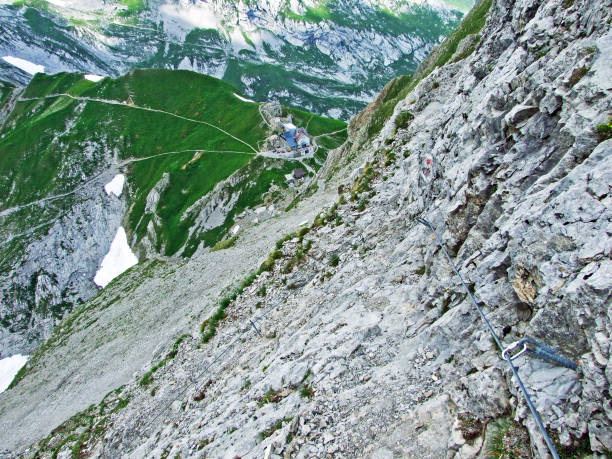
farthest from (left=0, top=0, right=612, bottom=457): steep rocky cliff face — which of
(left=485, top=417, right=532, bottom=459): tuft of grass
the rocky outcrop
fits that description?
the rocky outcrop

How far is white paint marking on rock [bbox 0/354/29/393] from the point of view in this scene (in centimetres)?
8443

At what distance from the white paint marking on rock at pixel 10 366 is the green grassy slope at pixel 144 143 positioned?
44.6 m

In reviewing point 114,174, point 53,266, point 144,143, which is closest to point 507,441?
point 53,266

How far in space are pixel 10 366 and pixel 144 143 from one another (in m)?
92.9

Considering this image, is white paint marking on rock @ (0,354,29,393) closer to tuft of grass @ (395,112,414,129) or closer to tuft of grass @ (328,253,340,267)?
tuft of grass @ (328,253,340,267)

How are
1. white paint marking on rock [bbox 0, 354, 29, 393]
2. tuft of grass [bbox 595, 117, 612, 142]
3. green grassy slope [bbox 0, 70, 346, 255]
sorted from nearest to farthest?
tuft of grass [bbox 595, 117, 612, 142] → white paint marking on rock [bbox 0, 354, 29, 393] → green grassy slope [bbox 0, 70, 346, 255]

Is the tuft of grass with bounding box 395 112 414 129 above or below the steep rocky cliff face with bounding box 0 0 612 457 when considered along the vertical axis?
above

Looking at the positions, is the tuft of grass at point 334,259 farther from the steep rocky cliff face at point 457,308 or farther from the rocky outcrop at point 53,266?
the rocky outcrop at point 53,266

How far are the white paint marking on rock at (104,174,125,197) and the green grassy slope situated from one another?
11.9 feet

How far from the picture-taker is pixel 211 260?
51.3m

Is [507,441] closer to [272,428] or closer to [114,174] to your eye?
[272,428]

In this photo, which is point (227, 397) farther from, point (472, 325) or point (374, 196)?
point (374, 196)

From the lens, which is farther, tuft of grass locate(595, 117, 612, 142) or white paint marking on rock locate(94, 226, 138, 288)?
white paint marking on rock locate(94, 226, 138, 288)

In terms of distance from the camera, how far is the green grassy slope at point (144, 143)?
108 metres
